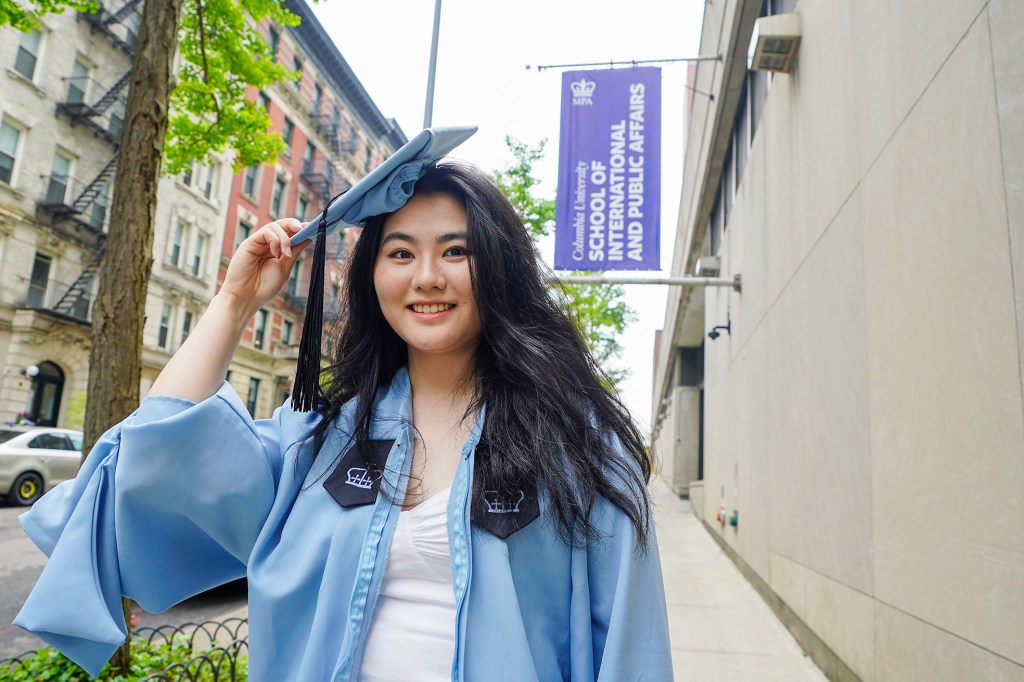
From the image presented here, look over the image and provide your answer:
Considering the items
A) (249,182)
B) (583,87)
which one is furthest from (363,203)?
(249,182)

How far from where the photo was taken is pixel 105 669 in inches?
147

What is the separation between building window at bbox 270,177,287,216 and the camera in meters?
30.5

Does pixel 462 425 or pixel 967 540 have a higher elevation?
pixel 462 425

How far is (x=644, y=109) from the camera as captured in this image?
8.81m

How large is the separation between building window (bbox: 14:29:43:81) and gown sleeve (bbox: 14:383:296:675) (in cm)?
2271

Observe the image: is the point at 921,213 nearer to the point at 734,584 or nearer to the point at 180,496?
the point at 180,496

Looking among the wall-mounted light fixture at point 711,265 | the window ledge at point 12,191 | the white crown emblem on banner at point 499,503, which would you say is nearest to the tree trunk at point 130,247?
the white crown emblem on banner at point 499,503

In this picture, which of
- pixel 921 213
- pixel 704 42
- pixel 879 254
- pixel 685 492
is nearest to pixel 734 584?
pixel 879 254

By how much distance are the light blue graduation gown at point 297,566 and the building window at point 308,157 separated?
32.7 metres

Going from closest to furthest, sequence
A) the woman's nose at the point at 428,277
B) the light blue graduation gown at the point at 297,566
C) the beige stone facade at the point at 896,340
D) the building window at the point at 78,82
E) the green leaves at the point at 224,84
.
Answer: the light blue graduation gown at the point at 297,566
the woman's nose at the point at 428,277
the beige stone facade at the point at 896,340
the green leaves at the point at 224,84
the building window at the point at 78,82

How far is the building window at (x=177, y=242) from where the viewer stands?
2489 cm

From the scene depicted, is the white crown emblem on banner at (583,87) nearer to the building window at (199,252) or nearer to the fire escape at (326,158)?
the building window at (199,252)

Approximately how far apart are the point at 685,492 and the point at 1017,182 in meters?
21.1

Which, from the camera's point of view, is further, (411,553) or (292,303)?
(292,303)
